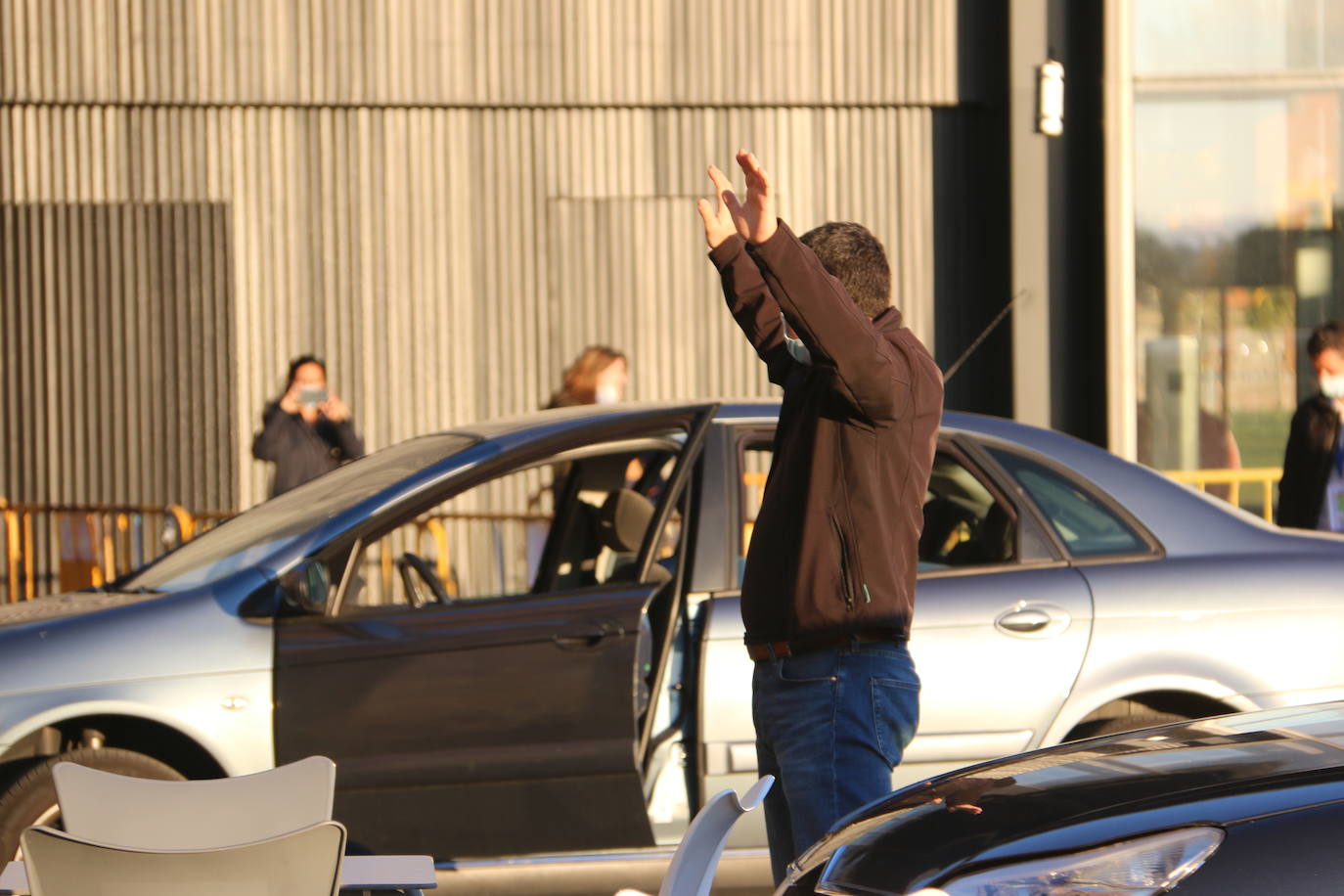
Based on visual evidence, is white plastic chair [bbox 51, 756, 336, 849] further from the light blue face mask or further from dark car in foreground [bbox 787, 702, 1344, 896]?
the light blue face mask

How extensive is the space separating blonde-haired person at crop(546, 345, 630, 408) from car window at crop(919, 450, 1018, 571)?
338 cm

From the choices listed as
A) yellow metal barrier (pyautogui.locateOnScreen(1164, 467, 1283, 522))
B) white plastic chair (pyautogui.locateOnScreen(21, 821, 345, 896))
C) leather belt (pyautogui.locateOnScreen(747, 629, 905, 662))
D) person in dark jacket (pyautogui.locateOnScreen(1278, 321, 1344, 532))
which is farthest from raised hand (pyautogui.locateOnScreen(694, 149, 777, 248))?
yellow metal barrier (pyautogui.locateOnScreen(1164, 467, 1283, 522))

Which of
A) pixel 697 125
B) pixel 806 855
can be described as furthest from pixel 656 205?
pixel 806 855

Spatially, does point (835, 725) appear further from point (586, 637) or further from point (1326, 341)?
point (1326, 341)

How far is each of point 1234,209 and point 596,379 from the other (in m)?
5.64

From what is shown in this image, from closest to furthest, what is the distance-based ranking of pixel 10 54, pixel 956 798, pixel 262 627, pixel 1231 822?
1. pixel 1231 822
2. pixel 956 798
3. pixel 262 627
4. pixel 10 54

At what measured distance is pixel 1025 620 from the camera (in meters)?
4.73

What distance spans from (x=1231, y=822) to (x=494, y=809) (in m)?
2.42

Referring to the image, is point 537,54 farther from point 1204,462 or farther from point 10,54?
point 1204,462

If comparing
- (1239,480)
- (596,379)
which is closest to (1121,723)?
(596,379)

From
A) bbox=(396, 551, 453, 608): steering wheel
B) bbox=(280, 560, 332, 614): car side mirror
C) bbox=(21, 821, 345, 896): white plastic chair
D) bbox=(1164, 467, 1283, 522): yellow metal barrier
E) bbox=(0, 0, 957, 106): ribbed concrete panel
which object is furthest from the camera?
bbox=(0, 0, 957, 106): ribbed concrete panel

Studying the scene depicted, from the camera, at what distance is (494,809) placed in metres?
4.49

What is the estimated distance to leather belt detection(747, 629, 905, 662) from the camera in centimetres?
325

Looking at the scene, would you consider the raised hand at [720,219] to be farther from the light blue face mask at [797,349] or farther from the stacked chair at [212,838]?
the stacked chair at [212,838]
